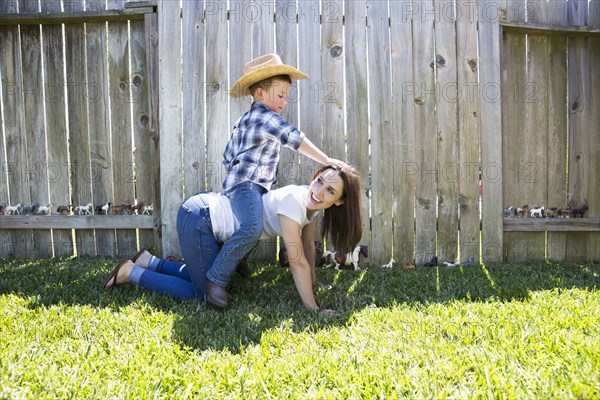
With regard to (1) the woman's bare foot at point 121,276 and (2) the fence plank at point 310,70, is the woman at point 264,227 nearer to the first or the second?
(1) the woman's bare foot at point 121,276

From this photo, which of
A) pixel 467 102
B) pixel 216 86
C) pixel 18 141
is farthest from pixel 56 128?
pixel 467 102

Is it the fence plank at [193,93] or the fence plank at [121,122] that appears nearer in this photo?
the fence plank at [193,93]

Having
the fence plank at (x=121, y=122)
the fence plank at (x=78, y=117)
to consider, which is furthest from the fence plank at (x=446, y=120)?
the fence plank at (x=78, y=117)

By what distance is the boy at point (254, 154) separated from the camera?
8.49 feet

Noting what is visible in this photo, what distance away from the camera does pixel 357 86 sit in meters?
3.47

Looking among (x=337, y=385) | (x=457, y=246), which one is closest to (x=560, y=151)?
(x=457, y=246)

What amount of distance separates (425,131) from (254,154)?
1484mm

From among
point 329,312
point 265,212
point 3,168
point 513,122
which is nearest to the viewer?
point 329,312

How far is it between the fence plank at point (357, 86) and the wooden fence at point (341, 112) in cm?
1

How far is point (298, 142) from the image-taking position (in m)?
2.69

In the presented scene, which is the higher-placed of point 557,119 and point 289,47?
point 289,47

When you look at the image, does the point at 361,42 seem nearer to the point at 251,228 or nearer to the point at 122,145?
the point at 251,228

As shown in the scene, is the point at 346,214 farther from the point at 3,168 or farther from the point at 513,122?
the point at 3,168

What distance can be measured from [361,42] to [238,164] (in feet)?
4.83
